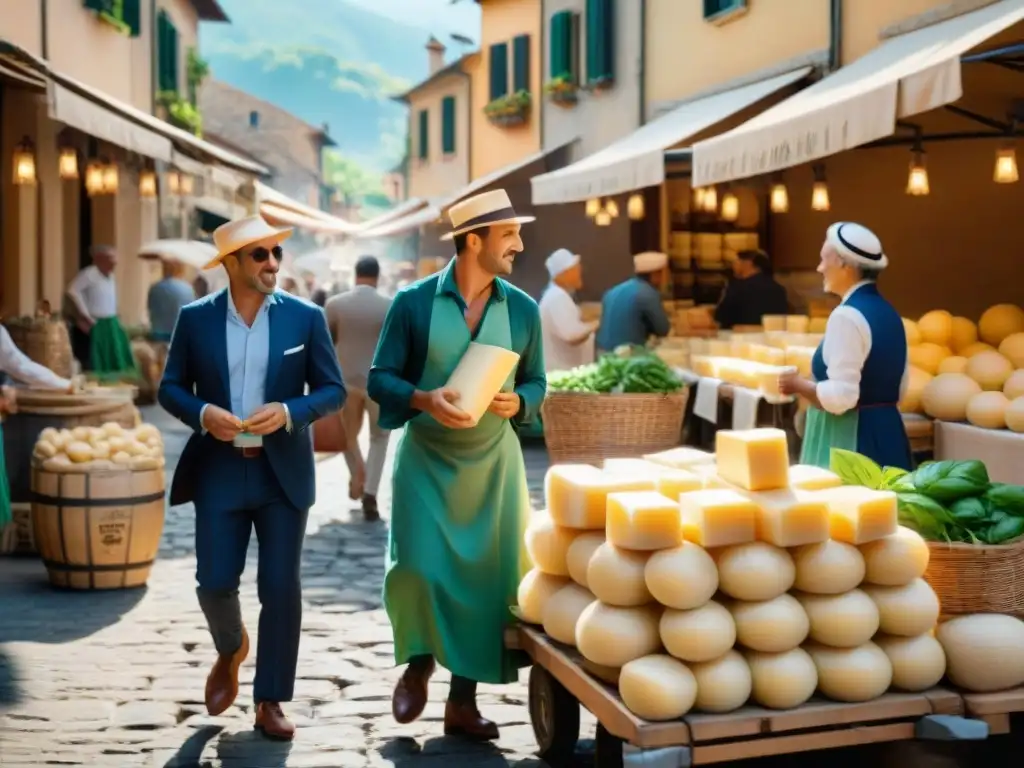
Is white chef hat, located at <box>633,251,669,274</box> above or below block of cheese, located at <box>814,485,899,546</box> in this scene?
above

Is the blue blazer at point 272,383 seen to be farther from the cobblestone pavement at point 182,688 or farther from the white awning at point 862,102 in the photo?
the white awning at point 862,102

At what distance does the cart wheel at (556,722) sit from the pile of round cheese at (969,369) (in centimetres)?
318

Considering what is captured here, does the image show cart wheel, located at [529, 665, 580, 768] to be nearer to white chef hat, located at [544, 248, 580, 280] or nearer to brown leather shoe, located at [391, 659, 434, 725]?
brown leather shoe, located at [391, 659, 434, 725]

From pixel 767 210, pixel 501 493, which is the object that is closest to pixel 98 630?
pixel 501 493

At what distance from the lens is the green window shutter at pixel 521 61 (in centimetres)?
2552

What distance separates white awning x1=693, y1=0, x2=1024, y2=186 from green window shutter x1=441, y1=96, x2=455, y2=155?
21996mm

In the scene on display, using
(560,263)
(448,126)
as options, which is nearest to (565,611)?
(560,263)

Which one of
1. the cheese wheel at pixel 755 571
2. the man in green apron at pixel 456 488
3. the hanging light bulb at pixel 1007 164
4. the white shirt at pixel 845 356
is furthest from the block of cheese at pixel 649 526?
the hanging light bulb at pixel 1007 164

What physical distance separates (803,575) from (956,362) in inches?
184

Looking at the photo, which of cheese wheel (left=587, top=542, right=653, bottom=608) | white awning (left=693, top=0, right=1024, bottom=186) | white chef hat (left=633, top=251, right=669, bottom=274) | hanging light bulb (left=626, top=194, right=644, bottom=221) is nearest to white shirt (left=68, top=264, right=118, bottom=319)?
hanging light bulb (left=626, top=194, right=644, bottom=221)

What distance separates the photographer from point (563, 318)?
519 inches

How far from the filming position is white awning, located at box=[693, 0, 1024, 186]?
7223 mm

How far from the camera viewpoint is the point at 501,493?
17.0 ft

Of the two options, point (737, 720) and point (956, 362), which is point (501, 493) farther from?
point (956, 362)
